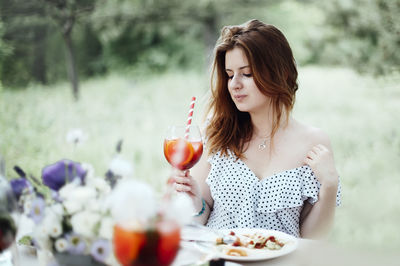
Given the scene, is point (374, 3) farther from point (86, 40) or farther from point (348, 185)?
point (86, 40)

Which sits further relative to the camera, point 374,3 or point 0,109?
point 0,109

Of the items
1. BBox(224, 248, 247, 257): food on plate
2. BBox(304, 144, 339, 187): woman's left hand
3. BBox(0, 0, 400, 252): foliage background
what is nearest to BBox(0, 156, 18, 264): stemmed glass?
BBox(224, 248, 247, 257): food on plate

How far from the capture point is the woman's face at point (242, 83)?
5.51ft

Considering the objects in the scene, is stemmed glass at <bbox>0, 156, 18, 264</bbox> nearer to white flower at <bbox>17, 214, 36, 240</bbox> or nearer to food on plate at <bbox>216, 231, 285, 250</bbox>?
white flower at <bbox>17, 214, 36, 240</bbox>

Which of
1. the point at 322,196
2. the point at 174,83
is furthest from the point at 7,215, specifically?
the point at 174,83

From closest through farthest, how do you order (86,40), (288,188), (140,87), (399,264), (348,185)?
(399,264)
(288,188)
(348,185)
(140,87)
(86,40)

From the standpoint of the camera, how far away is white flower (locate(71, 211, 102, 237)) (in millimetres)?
854

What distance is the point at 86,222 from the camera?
2.81 ft

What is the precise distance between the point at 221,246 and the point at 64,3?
506 cm

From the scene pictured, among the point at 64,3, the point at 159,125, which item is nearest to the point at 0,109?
the point at 64,3

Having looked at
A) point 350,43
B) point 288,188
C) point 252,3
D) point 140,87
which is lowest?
point 288,188

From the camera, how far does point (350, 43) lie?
5.77m

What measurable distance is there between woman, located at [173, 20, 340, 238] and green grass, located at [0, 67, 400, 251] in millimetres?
2579

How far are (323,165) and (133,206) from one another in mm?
1028
